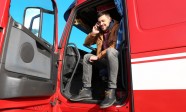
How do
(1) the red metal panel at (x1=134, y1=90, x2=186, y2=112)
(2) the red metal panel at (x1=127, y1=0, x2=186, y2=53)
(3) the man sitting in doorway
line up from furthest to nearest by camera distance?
(3) the man sitting in doorway → (2) the red metal panel at (x1=127, y1=0, x2=186, y2=53) → (1) the red metal panel at (x1=134, y1=90, x2=186, y2=112)

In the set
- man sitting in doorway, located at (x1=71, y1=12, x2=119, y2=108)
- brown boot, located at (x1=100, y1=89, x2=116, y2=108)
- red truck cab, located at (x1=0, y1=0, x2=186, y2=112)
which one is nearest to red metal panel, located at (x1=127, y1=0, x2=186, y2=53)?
red truck cab, located at (x1=0, y1=0, x2=186, y2=112)

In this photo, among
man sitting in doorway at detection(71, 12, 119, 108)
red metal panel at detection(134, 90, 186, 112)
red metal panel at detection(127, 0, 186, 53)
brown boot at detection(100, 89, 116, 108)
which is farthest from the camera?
man sitting in doorway at detection(71, 12, 119, 108)

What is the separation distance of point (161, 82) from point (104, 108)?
626 millimetres

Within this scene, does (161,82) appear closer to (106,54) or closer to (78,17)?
(106,54)

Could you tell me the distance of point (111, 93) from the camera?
2.32m

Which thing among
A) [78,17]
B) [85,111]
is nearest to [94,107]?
[85,111]

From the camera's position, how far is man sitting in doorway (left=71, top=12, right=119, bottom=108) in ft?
7.74

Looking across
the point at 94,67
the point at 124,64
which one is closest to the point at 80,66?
the point at 94,67

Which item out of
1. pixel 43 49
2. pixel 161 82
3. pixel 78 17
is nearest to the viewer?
pixel 161 82

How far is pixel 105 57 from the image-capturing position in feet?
8.75

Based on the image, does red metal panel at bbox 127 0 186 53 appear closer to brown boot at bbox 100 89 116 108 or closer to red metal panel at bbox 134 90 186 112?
red metal panel at bbox 134 90 186 112

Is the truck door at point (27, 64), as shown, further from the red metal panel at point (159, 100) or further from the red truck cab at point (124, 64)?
the red metal panel at point (159, 100)

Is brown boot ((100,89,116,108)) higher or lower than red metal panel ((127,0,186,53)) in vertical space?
lower

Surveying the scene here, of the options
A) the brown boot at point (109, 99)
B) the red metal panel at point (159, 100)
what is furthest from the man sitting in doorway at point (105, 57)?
the red metal panel at point (159, 100)
